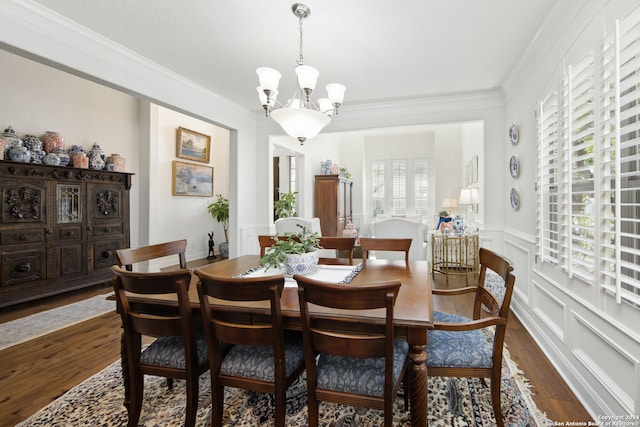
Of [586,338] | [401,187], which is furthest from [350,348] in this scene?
[401,187]

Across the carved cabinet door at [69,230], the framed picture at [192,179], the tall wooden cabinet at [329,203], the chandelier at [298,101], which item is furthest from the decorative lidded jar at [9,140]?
the tall wooden cabinet at [329,203]

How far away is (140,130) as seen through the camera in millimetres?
5355

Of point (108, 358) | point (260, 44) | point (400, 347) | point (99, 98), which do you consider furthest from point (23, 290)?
point (400, 347)

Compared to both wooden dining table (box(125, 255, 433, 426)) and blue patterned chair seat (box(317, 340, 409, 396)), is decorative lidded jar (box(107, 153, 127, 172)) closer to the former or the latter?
wooden dining table (box(125, 255, 433, 426))

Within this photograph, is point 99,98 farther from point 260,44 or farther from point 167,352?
point 167,352

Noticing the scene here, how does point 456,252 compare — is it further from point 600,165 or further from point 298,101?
point 298,101

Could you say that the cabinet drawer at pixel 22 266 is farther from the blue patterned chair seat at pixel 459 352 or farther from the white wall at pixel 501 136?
the blue patterned chair seat at pixel 459 352

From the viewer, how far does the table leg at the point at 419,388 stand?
1320 millimetres

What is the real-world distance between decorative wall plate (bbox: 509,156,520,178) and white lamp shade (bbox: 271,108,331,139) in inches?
85.0

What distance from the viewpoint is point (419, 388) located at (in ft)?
4.34

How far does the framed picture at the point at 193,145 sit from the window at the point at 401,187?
4.63 m

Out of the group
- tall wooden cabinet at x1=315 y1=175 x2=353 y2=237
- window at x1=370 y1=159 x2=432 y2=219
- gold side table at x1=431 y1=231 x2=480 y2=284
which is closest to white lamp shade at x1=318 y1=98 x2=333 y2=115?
gold side table at x1=431 y1=231 x2=480 y2=284

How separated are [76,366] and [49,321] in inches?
48.9

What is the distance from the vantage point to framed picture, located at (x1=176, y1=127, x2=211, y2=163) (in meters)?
6.01
